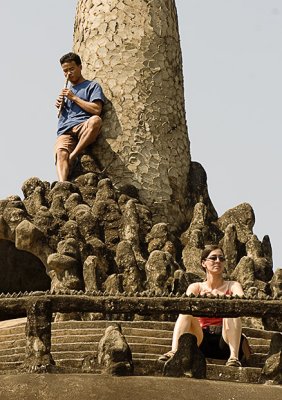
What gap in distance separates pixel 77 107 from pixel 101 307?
9853 mm

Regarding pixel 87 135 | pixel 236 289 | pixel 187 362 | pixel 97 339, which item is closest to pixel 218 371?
pixel 187 362

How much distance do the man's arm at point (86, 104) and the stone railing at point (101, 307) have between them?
9588 mm

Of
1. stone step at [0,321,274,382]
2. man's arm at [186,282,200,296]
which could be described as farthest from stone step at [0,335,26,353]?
man's arm at [186,282,200,296]

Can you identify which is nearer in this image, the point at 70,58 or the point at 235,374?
the point at 235,374

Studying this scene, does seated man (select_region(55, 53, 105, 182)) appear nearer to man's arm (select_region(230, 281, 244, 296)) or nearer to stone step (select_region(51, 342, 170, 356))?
stone step (select_region(51, 342, 170, 356))

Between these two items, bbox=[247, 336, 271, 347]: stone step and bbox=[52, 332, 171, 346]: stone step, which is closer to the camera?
bbox=[52, 332, 171, 346]: stone step

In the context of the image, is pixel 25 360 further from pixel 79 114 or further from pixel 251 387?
pixel 79 114

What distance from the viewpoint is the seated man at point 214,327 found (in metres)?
19.0

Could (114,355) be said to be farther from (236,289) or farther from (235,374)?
(236,289)

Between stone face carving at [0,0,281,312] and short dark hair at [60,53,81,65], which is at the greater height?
short dark hair at [60,53,81,65]

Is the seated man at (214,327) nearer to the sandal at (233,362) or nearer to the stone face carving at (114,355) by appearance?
the sandal at (233,362)

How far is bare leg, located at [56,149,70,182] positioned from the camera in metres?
27.4

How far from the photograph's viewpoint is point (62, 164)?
2750 centimetres

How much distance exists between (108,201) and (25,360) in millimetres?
8778
